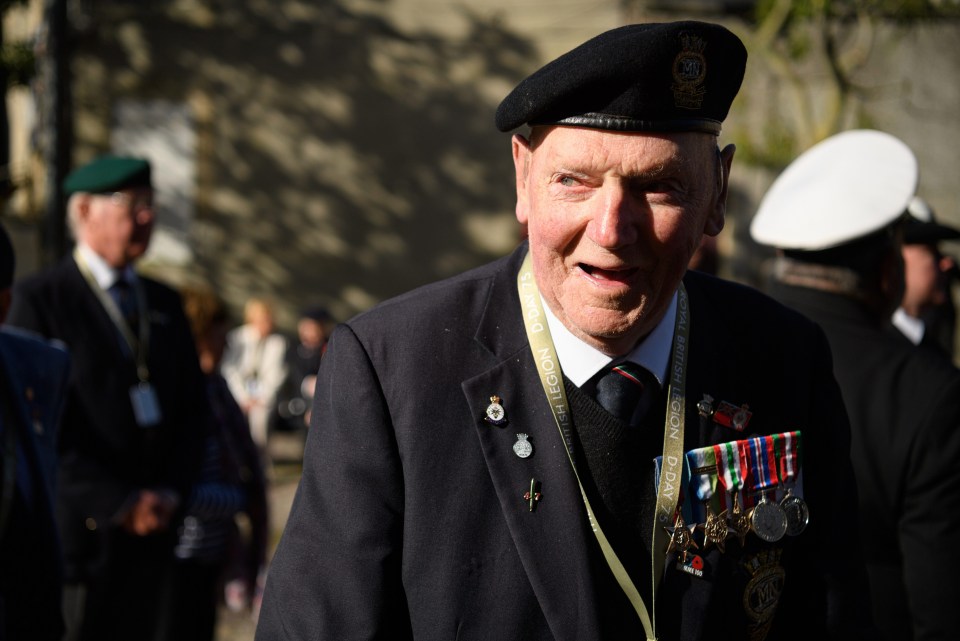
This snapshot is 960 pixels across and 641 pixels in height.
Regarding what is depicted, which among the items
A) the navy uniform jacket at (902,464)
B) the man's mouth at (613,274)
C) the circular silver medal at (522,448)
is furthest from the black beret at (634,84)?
the navy uniform jacket at (902,464)

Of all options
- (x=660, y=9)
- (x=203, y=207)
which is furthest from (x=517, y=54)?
(x=203, y=207)

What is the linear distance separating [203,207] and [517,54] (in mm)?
4613

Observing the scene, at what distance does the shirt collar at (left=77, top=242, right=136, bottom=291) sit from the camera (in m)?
4.91

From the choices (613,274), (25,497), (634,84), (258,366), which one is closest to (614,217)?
(613,274)

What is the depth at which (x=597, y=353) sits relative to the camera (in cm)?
217

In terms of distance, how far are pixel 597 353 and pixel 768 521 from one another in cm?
47

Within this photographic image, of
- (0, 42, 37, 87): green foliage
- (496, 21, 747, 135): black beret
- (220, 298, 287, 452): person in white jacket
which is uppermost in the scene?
(0, 42, 37, 87): green foliage

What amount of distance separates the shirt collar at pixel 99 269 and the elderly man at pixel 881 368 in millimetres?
2827

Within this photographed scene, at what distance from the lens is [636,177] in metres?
1.99

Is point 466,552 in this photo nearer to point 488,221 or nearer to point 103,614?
point 103,614

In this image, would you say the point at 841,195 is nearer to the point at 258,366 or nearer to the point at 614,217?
the point at 614,217

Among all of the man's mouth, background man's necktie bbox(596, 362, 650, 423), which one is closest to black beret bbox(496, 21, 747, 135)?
the man's mouth

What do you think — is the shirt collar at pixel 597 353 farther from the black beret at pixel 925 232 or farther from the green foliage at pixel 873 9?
the green foliage at pixel 873 9

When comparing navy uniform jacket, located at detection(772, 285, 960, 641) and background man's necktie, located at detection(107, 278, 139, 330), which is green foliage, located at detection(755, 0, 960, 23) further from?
navy uniform jacket, located at detection(772, 285, 960, 641)
